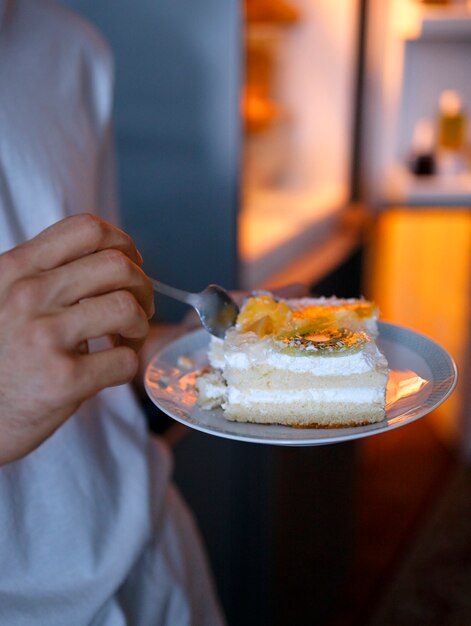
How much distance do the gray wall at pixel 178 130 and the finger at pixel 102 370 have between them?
2.62 feet

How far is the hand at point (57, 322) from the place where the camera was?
42cm

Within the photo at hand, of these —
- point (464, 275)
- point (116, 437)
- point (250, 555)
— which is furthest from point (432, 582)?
point (116, 437)

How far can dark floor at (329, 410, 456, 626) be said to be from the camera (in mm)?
1796

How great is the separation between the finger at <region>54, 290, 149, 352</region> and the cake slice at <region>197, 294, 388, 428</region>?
168mm

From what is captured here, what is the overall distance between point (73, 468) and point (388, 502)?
1.67m

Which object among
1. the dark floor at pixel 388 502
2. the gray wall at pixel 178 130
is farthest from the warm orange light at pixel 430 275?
the gray wall at pixel 178 130

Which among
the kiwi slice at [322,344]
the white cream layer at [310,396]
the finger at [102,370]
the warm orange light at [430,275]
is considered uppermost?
the finger at [102,370]

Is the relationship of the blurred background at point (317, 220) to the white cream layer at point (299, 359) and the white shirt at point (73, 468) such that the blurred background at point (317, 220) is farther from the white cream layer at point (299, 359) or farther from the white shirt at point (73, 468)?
the white cream layer at point (299, 359)

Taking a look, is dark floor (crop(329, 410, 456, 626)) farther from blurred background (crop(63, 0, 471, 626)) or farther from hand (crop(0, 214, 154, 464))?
hand (crop(0, 214, 154, 464))

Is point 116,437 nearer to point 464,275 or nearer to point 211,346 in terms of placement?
point 211,346

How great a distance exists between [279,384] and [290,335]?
5cm

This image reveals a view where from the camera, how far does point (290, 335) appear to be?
2.01ft

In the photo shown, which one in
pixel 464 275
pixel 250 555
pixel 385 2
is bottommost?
pixel 250 555

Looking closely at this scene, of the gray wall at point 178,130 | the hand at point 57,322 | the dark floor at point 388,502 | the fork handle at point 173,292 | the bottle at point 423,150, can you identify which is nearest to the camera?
the hand at point 57,322
